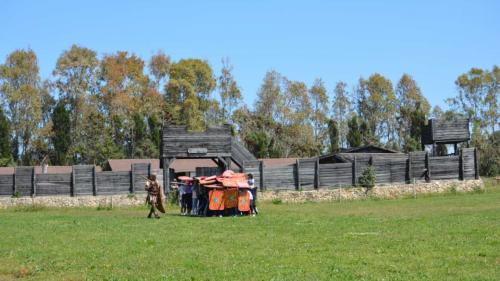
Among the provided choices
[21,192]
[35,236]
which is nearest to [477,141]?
[21,192]

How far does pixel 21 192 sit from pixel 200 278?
92.3ft

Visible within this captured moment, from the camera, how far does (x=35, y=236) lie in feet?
54.2


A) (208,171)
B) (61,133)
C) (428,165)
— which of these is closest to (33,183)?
(208,171)

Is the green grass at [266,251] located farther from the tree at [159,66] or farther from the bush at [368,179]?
the tree at [159,66]

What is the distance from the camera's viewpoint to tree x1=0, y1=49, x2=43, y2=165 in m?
70.3

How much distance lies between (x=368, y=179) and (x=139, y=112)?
40247mm

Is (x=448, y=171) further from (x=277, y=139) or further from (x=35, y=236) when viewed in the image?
(x=277, y=139)

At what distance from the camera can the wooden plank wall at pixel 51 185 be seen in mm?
35625

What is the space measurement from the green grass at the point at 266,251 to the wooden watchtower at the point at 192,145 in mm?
17921

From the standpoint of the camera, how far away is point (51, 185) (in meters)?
35.7

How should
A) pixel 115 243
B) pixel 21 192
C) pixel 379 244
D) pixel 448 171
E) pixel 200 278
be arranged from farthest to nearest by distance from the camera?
pixel 448 171 → pixel 21 192 → pixel 115 243 → pixel 379 244 → pixel 200 278

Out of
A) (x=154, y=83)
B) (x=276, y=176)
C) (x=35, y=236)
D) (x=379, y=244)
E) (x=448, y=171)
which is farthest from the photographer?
(x=154, y=83)

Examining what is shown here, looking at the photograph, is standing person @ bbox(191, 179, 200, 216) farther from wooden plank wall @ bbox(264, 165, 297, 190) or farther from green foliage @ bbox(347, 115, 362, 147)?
green foliage @ bbox(347, 115, 362, 147)

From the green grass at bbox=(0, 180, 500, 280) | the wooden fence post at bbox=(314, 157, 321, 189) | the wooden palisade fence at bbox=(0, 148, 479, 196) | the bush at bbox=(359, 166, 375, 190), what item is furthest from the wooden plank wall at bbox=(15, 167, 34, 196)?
the bush at bbox=(359, 166, 375, 190)
